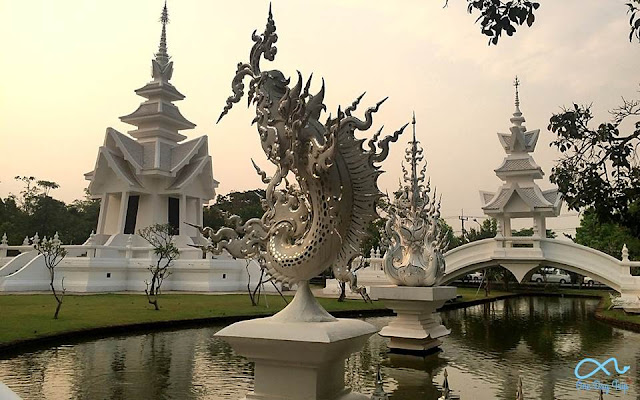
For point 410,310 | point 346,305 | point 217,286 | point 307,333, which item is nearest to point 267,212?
point 307,333

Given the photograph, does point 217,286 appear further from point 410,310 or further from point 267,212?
point 267,212

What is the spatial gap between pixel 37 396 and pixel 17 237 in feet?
141

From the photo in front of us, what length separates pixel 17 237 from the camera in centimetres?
4534

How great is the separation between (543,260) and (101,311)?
19422 millimetres

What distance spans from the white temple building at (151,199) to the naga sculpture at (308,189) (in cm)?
2407

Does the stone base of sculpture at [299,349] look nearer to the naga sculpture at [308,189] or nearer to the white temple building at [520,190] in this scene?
the naga sculpture at [308,189]

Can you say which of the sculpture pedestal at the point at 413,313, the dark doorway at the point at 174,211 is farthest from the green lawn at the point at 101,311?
the dark doorway at the point at 174,211

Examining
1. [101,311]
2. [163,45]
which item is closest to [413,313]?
[101,311]

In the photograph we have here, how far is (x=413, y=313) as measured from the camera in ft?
37.7

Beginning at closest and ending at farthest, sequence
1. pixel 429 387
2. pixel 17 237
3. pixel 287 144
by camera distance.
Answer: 1. pixel 287 144
2. pixel 429 387
3. pixel 17 237

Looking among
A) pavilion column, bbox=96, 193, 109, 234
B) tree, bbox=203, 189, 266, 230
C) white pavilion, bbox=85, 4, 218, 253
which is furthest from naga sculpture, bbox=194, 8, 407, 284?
tree, bbox=203, 189, 266, 230

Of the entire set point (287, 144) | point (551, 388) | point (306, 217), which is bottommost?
point (551, 388)

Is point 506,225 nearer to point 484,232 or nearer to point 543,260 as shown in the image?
point 543,260

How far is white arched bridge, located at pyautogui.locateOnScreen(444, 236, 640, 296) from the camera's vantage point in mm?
23312
